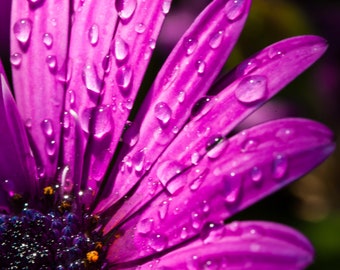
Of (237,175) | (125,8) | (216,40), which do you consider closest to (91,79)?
(125,8)

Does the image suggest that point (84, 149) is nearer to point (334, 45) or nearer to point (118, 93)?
point (118, 93)

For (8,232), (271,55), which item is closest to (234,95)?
(271,55)

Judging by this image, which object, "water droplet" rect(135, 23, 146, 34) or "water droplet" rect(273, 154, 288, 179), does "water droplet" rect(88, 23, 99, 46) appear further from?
"water droplet" rect(273, 154, 288, 179)

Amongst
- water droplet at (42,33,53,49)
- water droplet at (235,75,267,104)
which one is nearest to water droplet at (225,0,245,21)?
water droplet at (235,75,267,104)

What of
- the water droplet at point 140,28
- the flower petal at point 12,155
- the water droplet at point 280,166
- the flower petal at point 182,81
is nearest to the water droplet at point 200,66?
the flower petal at point 182,81

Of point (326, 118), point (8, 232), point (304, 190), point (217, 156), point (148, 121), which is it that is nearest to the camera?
point (217, 156)
